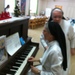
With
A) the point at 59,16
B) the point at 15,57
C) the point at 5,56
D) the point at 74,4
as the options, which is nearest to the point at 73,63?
→ the point at 59,16

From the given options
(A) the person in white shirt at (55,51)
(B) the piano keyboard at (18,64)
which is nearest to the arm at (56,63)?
(A) the person in white shirt at (55,51)

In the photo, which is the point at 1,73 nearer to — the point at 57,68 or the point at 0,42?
the point at 0,42

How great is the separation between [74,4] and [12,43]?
36.7ft

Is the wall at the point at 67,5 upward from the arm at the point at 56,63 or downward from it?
upward

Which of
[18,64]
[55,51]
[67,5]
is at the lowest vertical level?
[18,64]

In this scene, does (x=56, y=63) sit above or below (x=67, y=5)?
below

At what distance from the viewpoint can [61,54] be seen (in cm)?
110

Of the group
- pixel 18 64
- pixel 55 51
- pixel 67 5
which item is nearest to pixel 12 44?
pixel 18 64

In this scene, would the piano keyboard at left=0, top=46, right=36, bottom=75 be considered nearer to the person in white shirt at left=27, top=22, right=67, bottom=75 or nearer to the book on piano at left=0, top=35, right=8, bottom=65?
the book on piano at left=0, top=35, right=8, bottom=65

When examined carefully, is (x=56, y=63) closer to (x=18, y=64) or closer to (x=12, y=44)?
(x=18, y=64)

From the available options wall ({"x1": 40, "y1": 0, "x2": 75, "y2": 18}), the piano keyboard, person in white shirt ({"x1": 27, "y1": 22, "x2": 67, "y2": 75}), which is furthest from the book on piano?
Result: wall ({"x1": 40, "y1": 0, "x2": 75, "y2": 18})

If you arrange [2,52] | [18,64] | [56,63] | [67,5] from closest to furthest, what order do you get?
[56,63] < [2,52] < [18,64] < [67,5]

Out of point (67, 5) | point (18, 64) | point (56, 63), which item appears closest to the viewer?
point (56, 63)

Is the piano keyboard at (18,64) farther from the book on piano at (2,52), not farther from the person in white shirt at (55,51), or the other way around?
the person in white shirt at (55,51)
